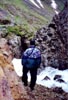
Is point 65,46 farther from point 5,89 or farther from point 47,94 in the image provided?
point 5,89

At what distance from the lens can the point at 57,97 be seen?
16562 mm

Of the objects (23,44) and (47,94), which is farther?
(23,44)

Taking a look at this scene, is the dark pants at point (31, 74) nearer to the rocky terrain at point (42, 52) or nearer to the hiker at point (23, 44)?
the rocky terrain at point (42, 52)

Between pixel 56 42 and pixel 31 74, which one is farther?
pixel 56 42

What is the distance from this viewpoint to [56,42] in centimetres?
3262

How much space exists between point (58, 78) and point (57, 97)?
715 centimetres

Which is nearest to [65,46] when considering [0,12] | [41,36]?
[41,36]

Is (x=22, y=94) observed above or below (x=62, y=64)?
above

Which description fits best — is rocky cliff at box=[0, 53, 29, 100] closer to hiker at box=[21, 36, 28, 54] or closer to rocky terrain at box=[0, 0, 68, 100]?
rocky terrain at box=[0, 0, 68, 100]

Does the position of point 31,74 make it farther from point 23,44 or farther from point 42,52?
point 23,44

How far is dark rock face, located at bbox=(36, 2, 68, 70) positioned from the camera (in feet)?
99.9

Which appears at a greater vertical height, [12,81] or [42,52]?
[12,81]

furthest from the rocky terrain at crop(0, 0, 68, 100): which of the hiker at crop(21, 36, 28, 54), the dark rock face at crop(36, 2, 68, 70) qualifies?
the hiker at crop(21, 36, 28, 54)

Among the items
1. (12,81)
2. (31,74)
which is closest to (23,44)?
(31,74)
